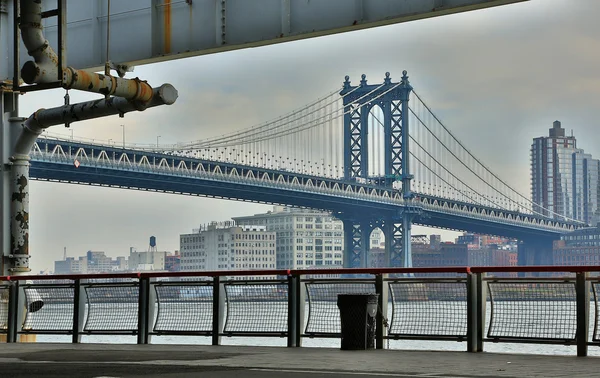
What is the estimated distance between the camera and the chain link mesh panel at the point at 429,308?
12266 millimetres

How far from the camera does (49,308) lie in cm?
1570

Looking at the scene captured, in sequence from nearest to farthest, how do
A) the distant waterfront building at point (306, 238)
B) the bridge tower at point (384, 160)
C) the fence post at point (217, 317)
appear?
the fence post at point (217, 317) < the bridge tower at point (384, 160) < the distant waterfront building at point (306, 238)

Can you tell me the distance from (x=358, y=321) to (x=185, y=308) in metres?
2.99

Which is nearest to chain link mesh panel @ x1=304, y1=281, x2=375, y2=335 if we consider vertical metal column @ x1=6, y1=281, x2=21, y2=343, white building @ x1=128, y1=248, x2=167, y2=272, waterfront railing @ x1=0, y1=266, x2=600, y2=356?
waterfront railing @ x1=0, y1=266, x2=600, y2=356

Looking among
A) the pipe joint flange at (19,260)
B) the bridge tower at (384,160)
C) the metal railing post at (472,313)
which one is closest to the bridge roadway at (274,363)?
the metal railing post at (472,313)

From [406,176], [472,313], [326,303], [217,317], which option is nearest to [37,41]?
[217,317]

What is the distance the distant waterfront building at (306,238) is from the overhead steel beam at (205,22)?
78.2 metres

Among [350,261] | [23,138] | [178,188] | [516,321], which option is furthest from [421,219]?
[516,321]

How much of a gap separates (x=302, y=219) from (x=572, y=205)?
1249 inches

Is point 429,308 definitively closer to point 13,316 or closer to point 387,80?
point 13,316

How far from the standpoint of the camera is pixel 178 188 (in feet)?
218

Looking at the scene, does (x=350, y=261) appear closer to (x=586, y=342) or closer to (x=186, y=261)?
(x=186, y=261)

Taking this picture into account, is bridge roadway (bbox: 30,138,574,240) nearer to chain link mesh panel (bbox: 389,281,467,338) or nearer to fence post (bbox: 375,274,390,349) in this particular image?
fence post (bbox: 375,274,390,349)

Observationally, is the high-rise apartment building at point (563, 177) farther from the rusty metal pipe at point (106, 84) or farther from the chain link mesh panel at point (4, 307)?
the chain link mesh panel at point (4, 307)
